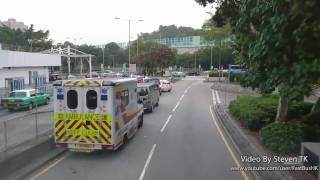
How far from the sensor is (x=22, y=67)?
4881cm

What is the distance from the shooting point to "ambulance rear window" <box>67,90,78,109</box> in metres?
14.9

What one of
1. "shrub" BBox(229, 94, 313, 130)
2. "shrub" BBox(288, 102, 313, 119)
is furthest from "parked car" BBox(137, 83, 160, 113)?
"shrub" BBox(288, 102, 313, 119)

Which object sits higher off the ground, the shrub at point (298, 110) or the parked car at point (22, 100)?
the shrub at point (298, 110)

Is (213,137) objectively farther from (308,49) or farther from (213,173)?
(308,49)

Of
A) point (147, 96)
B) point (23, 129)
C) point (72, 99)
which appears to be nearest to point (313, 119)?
point (72, 99)

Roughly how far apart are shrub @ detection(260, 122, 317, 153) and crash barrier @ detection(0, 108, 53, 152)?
25.8 feet

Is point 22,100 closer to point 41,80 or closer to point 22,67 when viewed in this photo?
point 22,67

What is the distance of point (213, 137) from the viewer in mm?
19703

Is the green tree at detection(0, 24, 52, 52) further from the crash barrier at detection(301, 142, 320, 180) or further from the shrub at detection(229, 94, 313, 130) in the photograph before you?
the crash barrier at detection(301, 142, 320, 180)

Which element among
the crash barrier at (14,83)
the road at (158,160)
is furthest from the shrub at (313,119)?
the crash barrier at (14,83)

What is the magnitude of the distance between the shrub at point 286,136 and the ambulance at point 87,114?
197 inches

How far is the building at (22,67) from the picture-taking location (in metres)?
43.2

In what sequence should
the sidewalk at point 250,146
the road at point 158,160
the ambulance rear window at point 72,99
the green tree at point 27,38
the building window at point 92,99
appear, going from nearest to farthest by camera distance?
the sidewalk at point 250,146 → the road at point 158,160 → the building window at point 92,99 → the ambulance rear window at point 72,99 → the green tree at point 27,38

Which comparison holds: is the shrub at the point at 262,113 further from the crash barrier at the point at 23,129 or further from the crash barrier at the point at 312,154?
the crash barrier at the point at 23,129
